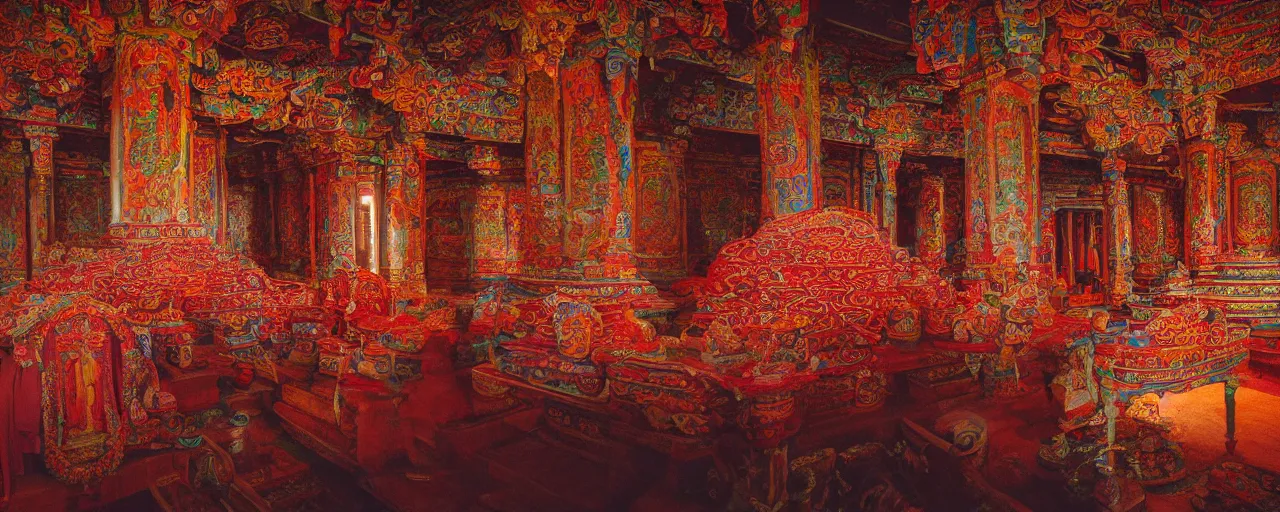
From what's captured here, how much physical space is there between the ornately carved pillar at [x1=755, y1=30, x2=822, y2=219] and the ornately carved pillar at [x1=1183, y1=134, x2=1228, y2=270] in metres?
5.42

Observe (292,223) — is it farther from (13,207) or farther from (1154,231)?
(1154,231)

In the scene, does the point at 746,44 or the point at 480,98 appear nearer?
the point at 746,44

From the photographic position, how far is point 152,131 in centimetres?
523

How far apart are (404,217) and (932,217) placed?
30.8 feet

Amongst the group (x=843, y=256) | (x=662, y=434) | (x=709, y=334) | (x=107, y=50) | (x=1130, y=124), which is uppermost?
(x=107, y=50)

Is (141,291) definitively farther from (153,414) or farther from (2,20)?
(2,20)

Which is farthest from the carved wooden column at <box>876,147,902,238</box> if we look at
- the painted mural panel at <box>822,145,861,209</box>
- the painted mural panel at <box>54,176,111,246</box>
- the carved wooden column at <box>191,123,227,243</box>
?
the painted mural panel at <box>54,176,111,246</box>

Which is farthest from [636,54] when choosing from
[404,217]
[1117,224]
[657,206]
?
[1117,224]

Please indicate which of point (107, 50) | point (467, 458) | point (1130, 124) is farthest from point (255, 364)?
point (1130, 124)

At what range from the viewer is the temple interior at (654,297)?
300 cm

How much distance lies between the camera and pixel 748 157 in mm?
9859

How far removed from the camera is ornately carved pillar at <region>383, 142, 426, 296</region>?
9398 millimetres

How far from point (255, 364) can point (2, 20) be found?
3971mm

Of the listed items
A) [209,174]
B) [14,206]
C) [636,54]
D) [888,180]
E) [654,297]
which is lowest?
Result: [654,297]
